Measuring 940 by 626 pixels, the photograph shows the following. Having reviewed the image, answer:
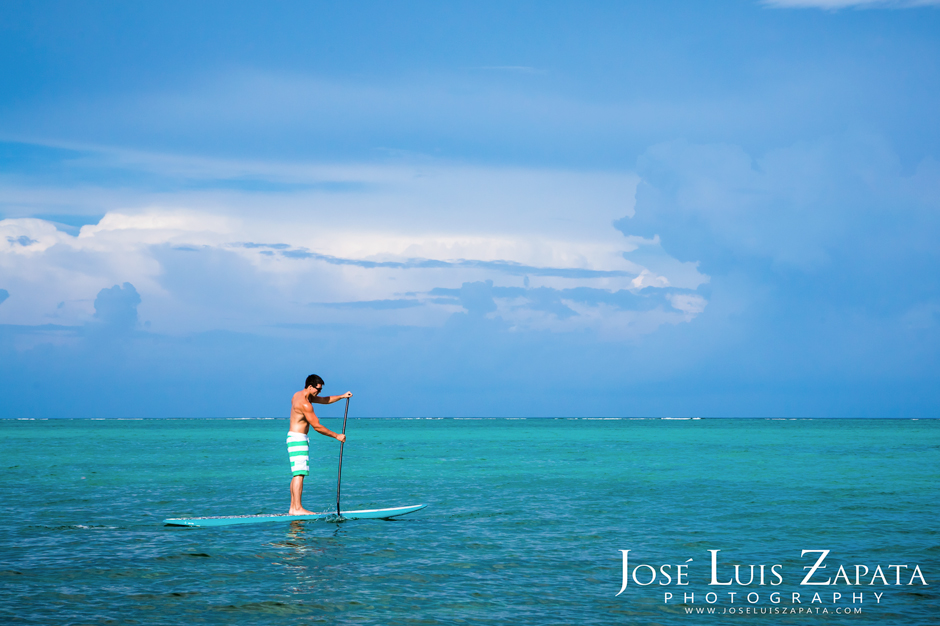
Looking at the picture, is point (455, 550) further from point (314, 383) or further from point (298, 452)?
point (314, 383)

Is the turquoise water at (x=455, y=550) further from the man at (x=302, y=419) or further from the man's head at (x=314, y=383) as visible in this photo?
the man's head at (x=314, y=383)

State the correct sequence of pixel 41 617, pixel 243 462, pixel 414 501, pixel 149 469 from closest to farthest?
1. pixel 41 617
2. pixel 414 501
3. pixel 149 469
4. pixel 243 462

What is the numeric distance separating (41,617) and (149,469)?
2673 centimetres

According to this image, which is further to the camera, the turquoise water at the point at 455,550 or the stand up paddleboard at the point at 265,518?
the stand up paddleboard at the point at 265,518

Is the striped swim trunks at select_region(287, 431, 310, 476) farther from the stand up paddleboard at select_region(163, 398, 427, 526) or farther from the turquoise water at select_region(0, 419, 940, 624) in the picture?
the turquoise water at select_region(0, 419, 940, 624)

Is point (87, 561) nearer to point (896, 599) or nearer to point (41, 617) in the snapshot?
point (41, 617)

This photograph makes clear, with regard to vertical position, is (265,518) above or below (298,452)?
below

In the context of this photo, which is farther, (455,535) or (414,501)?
(414,501)

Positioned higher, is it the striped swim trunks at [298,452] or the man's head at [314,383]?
the man's head at [314,383]

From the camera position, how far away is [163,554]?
1337 centimetres

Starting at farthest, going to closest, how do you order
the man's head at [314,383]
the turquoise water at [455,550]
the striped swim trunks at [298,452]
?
the striped swim trunks at [298,452] < the man's head at [314,383] < the turquoise water at [455,550]

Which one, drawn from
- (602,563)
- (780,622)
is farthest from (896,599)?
(602,563)

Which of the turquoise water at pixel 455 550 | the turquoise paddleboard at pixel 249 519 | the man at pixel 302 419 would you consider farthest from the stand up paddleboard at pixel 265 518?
the man at pixel 302 419

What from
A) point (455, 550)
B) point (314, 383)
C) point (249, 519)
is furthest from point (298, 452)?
point (455, 550)
